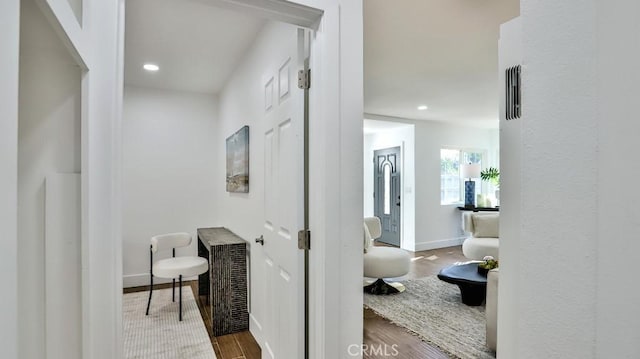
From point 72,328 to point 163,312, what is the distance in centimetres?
272

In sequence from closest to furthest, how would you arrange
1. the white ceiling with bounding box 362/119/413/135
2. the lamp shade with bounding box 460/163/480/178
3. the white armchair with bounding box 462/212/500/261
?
1. the white armchair with bounding box 462/212/500/261
2. the white ceiling with bounding box 362/119/413/135
3. the lamp shade with bounding box 460/163/480/178

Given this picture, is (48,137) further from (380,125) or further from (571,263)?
(380,125)

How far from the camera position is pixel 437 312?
326 cm

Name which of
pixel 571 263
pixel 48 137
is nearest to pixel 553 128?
pixel 571 263

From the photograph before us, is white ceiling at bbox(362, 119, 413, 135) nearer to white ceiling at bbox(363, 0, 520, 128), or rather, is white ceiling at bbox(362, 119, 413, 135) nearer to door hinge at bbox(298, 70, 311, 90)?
white ceiling at bbox(363, 0, 520, 128)

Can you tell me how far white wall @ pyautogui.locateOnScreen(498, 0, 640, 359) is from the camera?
0.40 meters

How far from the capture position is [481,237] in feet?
17.0

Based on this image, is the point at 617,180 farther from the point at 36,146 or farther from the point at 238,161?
the point at 238,161

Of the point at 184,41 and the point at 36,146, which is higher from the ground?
the point at 184,41

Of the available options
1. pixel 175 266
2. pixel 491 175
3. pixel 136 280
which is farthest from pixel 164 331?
pixel 491 175

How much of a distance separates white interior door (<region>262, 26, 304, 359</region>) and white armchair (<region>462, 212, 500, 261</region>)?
3.81 meters

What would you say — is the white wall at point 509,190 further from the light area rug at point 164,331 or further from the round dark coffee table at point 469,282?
the light area rug at point 164,331

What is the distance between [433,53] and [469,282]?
2294mm

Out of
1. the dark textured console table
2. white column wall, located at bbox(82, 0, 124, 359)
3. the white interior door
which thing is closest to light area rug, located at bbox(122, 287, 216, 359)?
the dark textured console table
